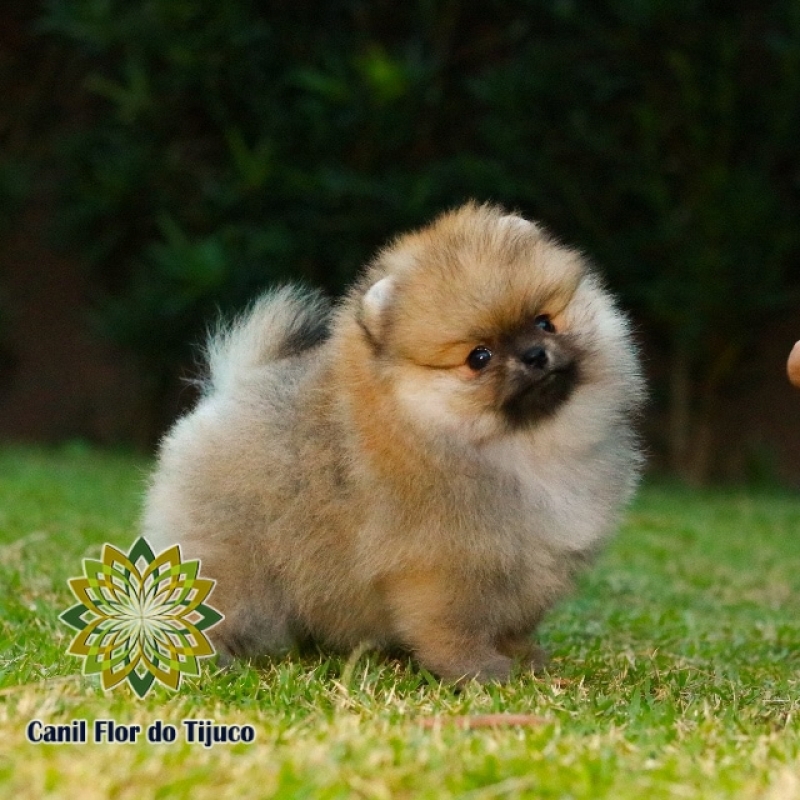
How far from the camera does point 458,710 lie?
7.82ft

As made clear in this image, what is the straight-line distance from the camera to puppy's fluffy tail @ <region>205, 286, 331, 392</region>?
3219 mm

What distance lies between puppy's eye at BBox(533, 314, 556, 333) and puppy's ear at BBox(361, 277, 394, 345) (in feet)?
1.14

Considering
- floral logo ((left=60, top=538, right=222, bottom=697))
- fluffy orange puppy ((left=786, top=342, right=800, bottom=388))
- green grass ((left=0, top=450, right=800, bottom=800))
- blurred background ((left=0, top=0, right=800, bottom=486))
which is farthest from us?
blurred background ((left=0, top=0, right=800, bottom=486))

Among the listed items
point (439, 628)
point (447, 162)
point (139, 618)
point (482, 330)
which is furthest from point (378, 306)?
point (447, 162)

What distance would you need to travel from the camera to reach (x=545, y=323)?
2801mm

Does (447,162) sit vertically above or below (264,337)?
above

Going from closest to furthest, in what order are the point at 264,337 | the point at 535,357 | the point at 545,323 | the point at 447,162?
1. the point at 535,357
2. the point at 545,323
3. the point at 264,337
4. the point at 447,162

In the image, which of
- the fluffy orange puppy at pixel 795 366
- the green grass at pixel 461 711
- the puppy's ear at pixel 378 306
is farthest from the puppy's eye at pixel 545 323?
the green grass at pixel 461 711

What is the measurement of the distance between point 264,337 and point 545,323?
832 millimetres

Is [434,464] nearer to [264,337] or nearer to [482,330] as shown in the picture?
[482,330]

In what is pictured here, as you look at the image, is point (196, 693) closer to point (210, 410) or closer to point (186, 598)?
point (186, 598)

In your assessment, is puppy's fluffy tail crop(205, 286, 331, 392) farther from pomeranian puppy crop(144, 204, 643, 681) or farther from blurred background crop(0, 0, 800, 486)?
blurred background crop(0, 0, 800, 486)

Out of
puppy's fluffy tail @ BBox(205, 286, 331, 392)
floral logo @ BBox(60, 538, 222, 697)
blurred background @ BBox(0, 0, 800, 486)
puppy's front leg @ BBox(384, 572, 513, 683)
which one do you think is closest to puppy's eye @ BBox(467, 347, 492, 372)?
puppy's front leg @ BBox(384, 572, 513, 683)

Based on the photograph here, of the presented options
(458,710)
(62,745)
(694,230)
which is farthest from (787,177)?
(62,745)
